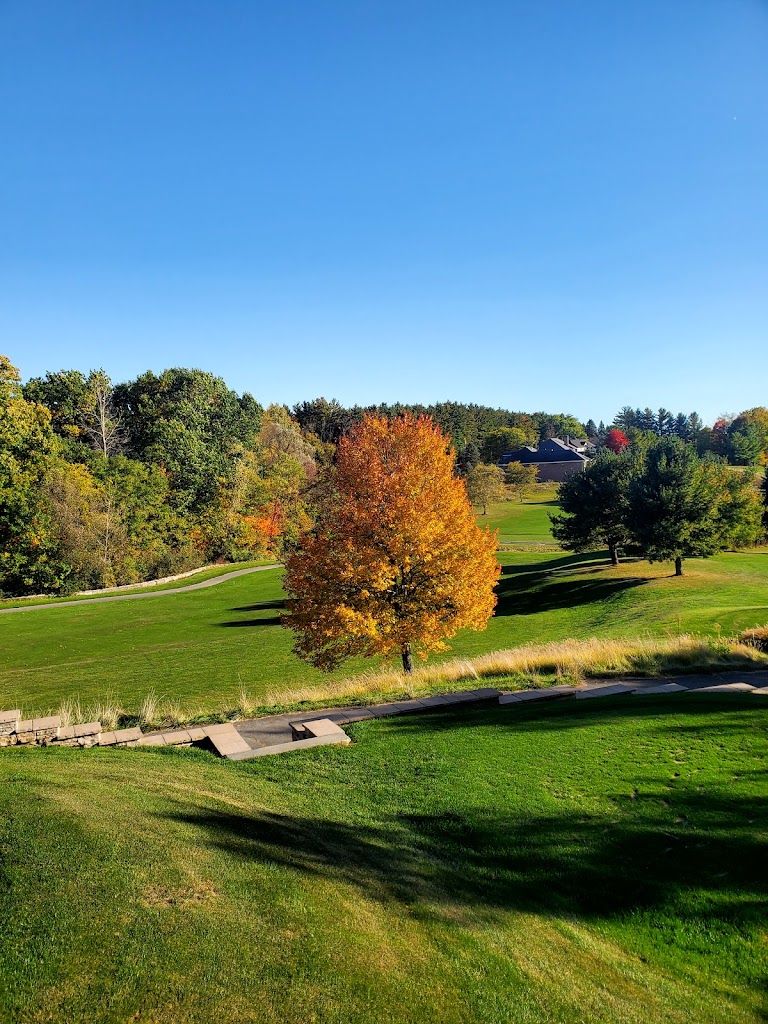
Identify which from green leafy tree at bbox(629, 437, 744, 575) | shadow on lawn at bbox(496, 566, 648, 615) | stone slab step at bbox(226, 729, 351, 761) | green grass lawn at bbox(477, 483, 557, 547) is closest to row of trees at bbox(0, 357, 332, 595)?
shadow on lawn at bbox(496, 566, 648, 615)

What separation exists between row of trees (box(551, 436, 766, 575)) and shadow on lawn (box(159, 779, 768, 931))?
33247 millimetres

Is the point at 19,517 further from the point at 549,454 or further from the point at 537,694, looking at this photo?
the point at 549,454

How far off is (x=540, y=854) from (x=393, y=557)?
47.1ft

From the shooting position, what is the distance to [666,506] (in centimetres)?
3788

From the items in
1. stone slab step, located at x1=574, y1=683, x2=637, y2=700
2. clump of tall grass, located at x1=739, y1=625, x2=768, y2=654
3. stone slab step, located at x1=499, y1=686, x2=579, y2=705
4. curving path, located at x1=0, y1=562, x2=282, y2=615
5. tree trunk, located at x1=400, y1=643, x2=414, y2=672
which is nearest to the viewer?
stone slab step, located at x1=499, y1=686, x2=579, y2=705

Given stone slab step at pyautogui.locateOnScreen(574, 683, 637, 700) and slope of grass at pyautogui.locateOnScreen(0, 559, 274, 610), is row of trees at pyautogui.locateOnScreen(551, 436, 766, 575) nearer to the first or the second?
stone slab step at pyautogui.locateOnScreen(574, 683, 637, 700)

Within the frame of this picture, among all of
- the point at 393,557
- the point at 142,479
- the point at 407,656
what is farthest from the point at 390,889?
the point at 142,479

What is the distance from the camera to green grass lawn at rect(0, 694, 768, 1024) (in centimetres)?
378

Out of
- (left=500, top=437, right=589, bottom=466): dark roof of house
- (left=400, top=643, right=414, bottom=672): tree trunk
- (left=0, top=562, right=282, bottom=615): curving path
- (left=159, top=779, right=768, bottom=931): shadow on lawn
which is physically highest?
(left=500, top=437, right=589, bottom=466): dark roof of house

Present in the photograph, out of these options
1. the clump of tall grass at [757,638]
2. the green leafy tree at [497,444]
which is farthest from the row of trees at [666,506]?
the green leafy tree at [497,444]

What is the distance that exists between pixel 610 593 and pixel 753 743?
28.5 m

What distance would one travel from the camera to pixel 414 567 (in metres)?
21.1

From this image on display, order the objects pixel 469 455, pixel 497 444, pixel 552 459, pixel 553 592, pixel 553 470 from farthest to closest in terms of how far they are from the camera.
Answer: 1. pixel 497 444
2. pixel 552 459
3. pixel 553 470
4. pixel 469 455
5. pixel 553 592

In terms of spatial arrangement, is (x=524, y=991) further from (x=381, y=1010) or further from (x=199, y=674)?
(x=199, y=674)
